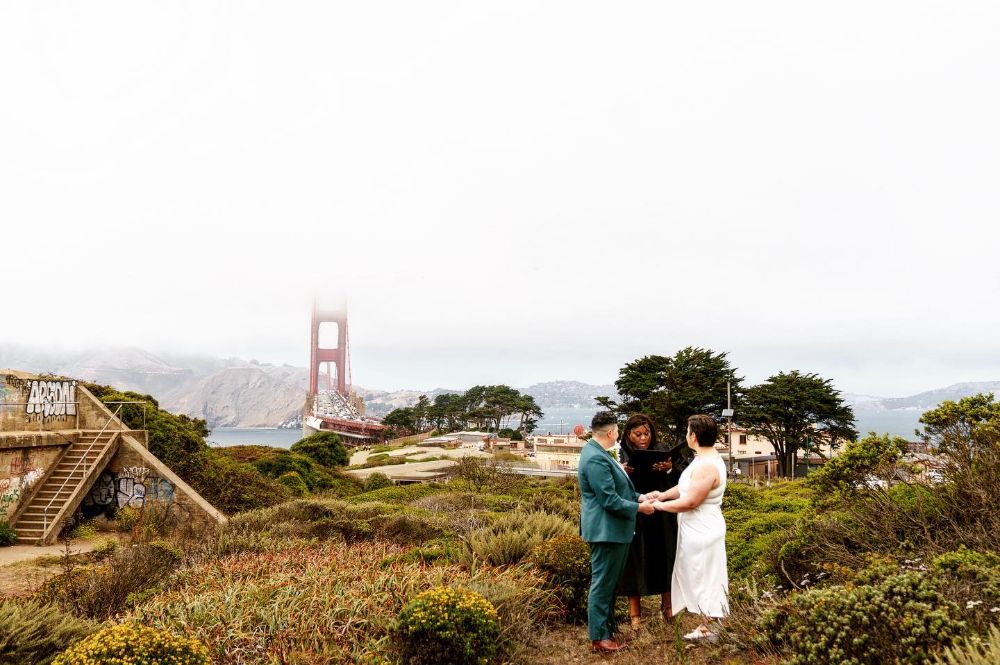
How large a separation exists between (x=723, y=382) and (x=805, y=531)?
34.3m

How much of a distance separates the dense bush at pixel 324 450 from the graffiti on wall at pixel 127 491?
20.2m

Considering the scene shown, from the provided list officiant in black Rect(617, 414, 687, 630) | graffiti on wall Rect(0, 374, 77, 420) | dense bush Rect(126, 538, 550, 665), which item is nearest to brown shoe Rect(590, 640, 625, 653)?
officiant in black Rect(617, 414, 687, 630)

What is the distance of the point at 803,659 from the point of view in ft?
10.9

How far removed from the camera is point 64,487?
1203cm

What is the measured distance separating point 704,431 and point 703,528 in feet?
2.42

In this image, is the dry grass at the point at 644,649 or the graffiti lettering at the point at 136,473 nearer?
the dry grass at the point at 644,649

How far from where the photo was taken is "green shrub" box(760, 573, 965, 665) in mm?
3119

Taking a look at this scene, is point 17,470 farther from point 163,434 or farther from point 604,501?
point 604,501

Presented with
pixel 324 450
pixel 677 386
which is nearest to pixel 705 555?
pixel 324 450

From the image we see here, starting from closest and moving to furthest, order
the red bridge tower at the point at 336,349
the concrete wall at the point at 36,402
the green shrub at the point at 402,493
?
the concrete wall at the point at 36,402 < the green shrub at the point at 402,493 < the red bridge tower at the point at 336,349

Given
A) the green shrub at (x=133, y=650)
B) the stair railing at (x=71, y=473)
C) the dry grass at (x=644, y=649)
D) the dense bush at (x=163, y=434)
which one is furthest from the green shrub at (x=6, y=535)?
the dry grass at (x=644, y=649)

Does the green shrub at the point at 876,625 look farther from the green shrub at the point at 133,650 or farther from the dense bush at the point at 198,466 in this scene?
the dense bush at the point at 198,466

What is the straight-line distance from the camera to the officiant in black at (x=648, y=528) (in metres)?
4.92

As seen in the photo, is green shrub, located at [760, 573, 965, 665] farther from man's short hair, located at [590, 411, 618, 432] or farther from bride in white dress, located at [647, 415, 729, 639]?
man's short hair, located at [590, 411, 618, 432]
